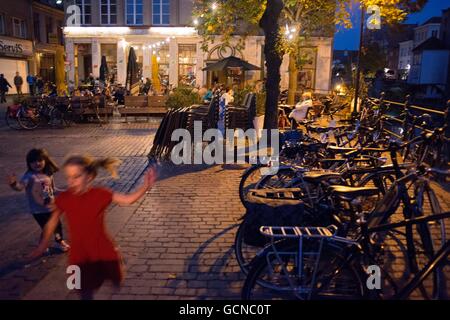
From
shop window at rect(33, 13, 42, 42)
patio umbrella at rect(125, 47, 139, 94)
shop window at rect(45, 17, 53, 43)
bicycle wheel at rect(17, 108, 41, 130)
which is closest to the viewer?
bicycle wheel at rect(17, 108, 41, 130)

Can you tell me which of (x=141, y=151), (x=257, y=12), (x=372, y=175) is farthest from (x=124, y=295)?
(x=257, y=12)

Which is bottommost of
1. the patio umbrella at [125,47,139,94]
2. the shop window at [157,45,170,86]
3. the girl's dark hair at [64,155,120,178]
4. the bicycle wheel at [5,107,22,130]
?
the bicycle wheel at [5,107,22,130]

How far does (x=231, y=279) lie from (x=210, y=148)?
22.0 ft

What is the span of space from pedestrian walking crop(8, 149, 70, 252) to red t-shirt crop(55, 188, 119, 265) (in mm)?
1183

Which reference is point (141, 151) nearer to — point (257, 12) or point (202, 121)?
point (202, 121)

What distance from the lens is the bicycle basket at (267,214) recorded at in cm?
405

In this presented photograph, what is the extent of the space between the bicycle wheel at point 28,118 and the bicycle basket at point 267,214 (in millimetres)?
13340

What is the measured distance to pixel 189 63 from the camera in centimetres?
3288

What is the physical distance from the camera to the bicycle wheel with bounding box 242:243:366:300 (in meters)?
3.40

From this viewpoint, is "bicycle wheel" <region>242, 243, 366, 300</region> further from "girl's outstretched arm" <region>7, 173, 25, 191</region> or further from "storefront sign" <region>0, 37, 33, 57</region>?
"storefront sign" <region>0, 37, 33, 57</region>

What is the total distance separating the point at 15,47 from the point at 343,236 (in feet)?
120

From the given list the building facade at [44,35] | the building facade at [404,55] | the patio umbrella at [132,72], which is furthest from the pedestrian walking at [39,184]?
the building facade at [404,55]

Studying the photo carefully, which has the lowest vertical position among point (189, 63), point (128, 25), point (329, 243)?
point (329, 243)

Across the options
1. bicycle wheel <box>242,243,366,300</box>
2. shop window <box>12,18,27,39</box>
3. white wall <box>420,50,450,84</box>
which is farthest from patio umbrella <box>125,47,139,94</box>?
white wall <box>420,50,450,84</box>
